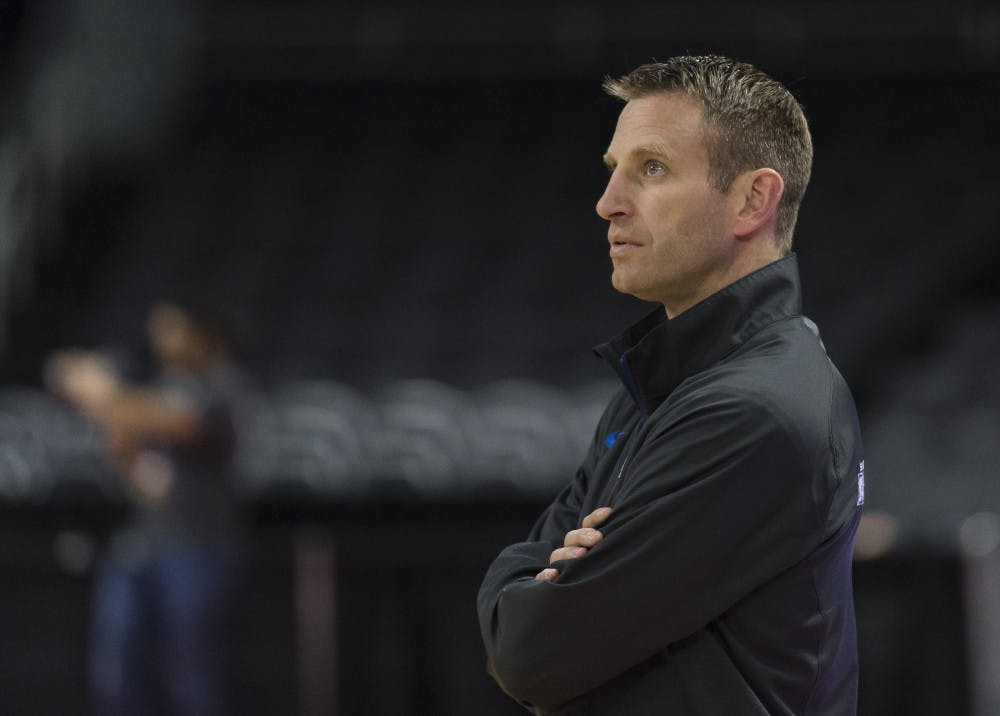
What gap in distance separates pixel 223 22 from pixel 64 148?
60.4 inches

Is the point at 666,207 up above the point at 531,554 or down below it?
above

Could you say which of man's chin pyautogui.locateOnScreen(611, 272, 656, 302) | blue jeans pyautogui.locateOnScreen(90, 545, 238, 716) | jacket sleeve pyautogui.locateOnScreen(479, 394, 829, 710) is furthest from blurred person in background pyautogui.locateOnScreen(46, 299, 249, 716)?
jacket sleeve pyautogui.locateOnScreen(479, 394, 829, 710)

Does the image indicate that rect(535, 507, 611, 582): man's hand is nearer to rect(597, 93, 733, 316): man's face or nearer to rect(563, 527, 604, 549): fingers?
rect(563, 527, 604, 549): fingers

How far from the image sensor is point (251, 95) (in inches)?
509

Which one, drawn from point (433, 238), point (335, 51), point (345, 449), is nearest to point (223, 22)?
point (335, 51)

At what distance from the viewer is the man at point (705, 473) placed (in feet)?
6.09

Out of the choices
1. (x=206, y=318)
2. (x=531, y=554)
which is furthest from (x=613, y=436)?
(x=206, y=318)

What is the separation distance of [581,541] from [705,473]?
0.58 ft

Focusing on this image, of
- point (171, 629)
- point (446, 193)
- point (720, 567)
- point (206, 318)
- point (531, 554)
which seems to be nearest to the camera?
point (720, 567)

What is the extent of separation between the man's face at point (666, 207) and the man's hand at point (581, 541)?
0.95 feet

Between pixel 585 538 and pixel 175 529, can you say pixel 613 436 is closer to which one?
pixel 585 538

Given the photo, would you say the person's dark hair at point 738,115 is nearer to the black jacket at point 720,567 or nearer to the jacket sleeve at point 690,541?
the black jacket at point 720,567

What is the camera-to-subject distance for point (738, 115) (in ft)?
6.66

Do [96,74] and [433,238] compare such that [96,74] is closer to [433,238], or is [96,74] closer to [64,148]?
[64,148]
